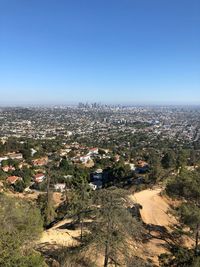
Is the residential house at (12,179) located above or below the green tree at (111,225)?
below

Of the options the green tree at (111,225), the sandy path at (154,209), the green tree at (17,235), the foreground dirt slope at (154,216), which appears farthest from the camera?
the sandy path at (154,209)

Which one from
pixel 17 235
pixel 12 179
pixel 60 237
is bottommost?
pixel 12 179

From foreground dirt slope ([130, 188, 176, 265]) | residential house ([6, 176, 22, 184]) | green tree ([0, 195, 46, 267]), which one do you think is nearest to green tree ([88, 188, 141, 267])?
green tree ([0, 195, 46, 267])

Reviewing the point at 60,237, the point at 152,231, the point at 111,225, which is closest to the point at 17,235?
the point at 111,225

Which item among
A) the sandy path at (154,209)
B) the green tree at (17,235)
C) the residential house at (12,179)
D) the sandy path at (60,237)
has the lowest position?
the residential house at (12,179)

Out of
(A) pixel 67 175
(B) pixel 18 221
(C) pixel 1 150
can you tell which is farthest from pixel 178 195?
(C) pixel 1 150

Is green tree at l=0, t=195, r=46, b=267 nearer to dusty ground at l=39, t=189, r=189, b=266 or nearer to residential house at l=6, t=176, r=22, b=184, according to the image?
dusty ground at l=39, t=189, r=189, b=266

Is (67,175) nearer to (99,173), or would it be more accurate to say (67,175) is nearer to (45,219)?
(99,173)

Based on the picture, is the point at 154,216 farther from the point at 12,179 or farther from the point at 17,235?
the point at 12,179

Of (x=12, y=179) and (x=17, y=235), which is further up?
(x=17, y=235)

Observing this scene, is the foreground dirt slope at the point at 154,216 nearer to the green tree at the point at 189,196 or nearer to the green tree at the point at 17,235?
the green tree at the point at 189,196

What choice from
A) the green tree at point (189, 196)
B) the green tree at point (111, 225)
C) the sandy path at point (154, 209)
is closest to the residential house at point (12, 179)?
the sandy path at point (154, 209)
